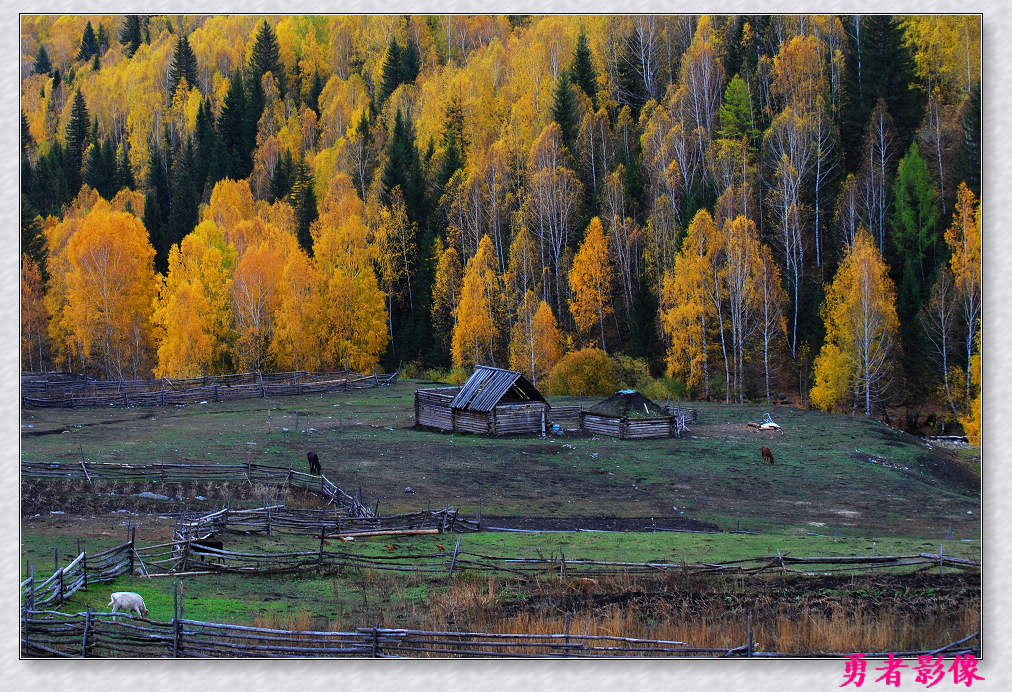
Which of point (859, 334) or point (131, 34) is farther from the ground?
point (131, 34)

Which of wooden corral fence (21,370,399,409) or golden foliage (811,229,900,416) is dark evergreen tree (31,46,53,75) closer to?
wooden corral fence (21,370,399,409)

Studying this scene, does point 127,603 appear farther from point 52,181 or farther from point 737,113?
point 52,181

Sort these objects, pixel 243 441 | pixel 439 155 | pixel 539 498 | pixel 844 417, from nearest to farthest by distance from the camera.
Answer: pixel 539 498
pixel 243 441
pixel 844 417
pixel 439 155

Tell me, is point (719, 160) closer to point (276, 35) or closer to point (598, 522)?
point (598, 522)

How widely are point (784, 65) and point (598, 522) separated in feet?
128

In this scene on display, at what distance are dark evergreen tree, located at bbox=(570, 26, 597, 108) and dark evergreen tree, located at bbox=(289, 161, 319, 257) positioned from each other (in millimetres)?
22322

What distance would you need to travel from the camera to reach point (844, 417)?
44031 millimetres

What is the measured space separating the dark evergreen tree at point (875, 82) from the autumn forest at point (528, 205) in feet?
0.53

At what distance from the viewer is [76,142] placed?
6988cm

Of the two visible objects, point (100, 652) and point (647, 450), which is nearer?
point (100, 652)

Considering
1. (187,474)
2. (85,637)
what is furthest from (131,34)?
(85,637)

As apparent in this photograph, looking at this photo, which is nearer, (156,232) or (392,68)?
(156,232)

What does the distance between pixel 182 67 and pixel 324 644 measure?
78.3 m

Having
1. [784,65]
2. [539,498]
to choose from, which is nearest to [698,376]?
[784,65]
